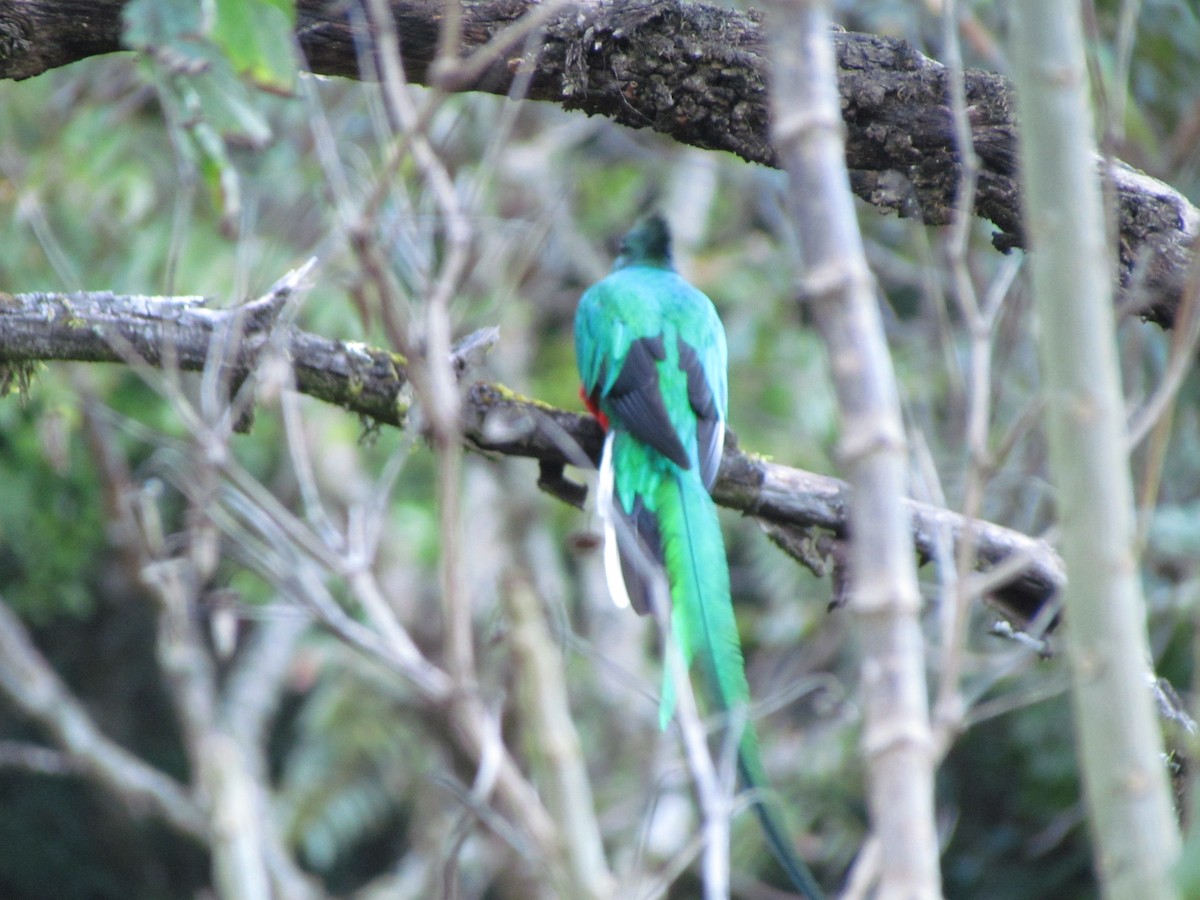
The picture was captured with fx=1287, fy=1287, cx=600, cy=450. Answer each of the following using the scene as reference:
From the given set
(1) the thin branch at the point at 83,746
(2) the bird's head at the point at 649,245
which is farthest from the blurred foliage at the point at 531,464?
(2) the bird's head at the point at 649,245

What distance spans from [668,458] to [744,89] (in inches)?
41.3

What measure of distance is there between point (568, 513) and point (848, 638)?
5.31 ft

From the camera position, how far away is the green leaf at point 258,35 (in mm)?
2131

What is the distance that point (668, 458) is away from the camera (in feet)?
10.9

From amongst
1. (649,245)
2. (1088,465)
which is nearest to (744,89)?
(1088,465)

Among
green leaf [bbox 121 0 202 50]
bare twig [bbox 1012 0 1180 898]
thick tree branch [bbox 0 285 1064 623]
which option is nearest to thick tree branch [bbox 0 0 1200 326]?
green leaf [bbox 121 0 202 50]

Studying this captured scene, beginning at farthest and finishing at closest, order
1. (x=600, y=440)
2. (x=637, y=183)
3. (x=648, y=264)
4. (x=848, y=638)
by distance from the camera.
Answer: (x=637, y=183) → (x=848, y=638) → (x=648, y=264) → (x=600, y=440)

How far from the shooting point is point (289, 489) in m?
7.13

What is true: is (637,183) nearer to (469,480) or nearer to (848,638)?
(469,480)

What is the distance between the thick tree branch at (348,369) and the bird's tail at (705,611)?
172 millimetres

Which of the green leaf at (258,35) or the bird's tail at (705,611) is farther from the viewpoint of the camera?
the bird's tail at (705,611)

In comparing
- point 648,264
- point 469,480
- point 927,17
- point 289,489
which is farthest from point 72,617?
point 927,17

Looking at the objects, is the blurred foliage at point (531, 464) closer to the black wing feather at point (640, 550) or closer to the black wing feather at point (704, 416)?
the black wing feather at point (704, 416)

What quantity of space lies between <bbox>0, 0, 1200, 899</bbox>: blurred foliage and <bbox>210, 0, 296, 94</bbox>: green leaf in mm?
3027
